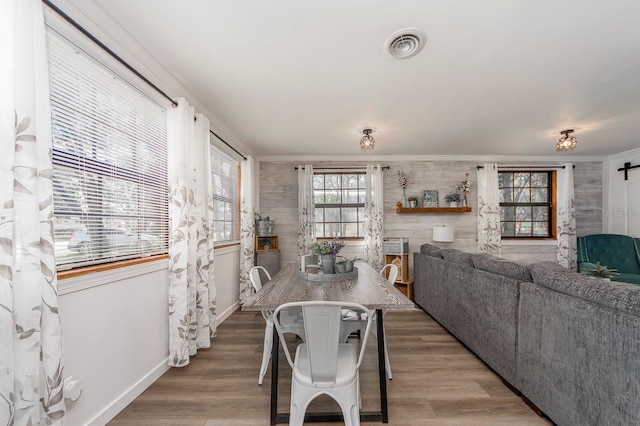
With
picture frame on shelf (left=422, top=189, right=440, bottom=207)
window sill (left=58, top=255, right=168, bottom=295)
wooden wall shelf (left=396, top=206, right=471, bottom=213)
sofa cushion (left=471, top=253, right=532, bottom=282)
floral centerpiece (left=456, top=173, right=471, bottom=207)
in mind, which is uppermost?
floral centerpiece (left=456, top=173, right=471, bottom=207)

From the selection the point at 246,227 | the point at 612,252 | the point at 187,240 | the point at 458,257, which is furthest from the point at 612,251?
the point at 187,240

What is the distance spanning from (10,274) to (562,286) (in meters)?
2.72

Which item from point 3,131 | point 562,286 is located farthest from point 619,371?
point 3,131

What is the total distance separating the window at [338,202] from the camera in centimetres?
500

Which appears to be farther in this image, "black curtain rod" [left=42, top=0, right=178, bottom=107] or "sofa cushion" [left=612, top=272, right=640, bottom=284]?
"sofa cushion" [left=612, top=272, right=640, bottom=284]

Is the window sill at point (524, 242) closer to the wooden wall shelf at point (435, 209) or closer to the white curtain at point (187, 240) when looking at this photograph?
the wooden wall shelf at point (435, 209)

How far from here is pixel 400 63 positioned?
206 centimetres

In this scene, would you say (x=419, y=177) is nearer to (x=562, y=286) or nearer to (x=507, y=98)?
(x=507, y=98)

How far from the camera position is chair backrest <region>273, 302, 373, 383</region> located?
1.32m

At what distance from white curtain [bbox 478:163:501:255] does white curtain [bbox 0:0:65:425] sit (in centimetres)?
539

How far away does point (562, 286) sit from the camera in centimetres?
162

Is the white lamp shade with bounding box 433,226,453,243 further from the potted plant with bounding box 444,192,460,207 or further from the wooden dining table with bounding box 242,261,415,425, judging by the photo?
the wooden dining table with bounding box 242,261,415,425

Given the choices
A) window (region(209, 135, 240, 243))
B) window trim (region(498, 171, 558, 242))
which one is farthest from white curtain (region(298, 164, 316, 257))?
window trim (region(498, 171, 558, 242))

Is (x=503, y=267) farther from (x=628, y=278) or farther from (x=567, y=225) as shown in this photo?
(x=567, y=225)
